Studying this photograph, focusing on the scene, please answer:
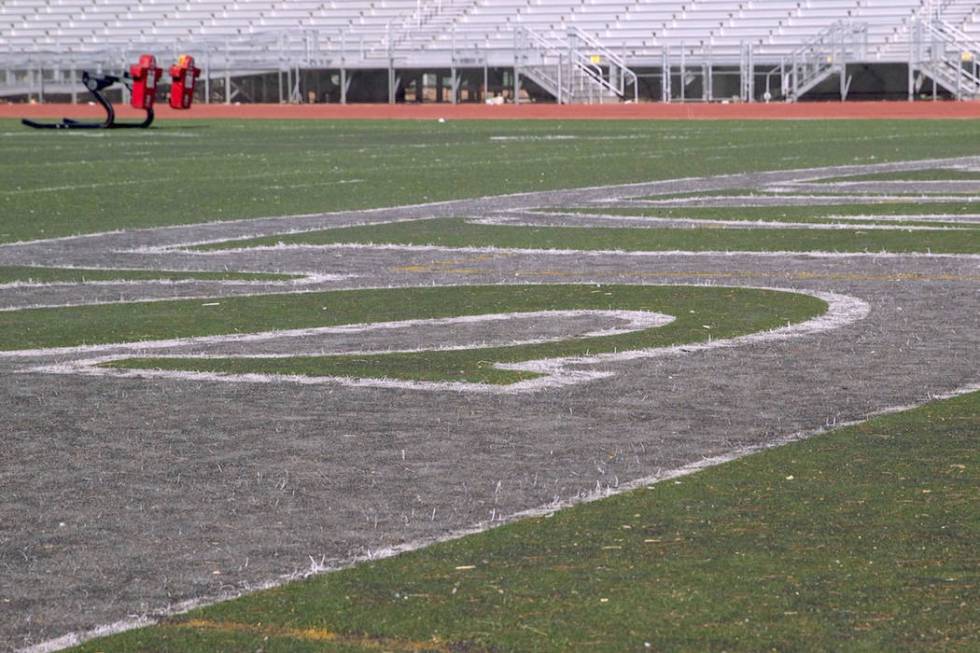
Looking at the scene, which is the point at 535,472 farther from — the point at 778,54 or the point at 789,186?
the point at 778,54

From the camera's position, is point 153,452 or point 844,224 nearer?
point 153,452

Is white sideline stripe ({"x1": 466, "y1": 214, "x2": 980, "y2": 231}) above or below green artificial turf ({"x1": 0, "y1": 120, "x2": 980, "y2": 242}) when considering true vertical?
below

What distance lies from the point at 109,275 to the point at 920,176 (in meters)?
9.97

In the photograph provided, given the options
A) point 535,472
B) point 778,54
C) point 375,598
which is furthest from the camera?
point 778,54

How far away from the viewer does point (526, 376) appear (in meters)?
6.69

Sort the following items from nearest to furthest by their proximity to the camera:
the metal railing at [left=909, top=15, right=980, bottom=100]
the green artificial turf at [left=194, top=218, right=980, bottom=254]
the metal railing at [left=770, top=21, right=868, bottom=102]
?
1. the green artificial turf at [left=194, top=218, right=980, bottom=254]
2. the metal railing at [left=909, top=15, right=980, bottom=100]
3. the metal railing at [left=770, top=21, right=868, bottom=102]

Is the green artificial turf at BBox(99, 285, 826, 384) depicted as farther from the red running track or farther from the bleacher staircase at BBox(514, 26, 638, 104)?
the bleacher staircase at BBox(514, 26, 638, 104)

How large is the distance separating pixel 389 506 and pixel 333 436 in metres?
0.95

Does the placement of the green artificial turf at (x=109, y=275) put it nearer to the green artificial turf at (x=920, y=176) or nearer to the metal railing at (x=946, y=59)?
the green artificial turf at (x=920, y=176)

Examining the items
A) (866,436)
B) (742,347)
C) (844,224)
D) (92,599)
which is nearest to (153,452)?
(92,599)

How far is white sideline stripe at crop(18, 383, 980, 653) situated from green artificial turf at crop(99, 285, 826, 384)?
4.37ft

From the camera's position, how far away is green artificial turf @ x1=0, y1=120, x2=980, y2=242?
51.2ft

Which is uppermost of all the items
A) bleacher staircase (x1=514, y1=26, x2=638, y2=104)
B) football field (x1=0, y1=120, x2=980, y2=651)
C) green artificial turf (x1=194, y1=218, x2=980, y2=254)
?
bleacher staircase (x1=514, y1=26, x2=638, y2=104)

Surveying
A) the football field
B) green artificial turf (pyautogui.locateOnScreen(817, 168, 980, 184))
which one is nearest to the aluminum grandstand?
green artificial turf (pyautogui.locateOnScreen(817, 168, 980, 184))
